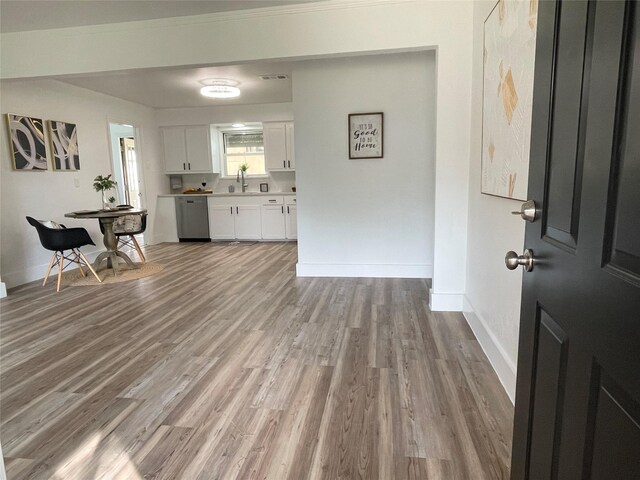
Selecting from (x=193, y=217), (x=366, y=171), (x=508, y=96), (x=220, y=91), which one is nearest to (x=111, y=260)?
(x=193, y=217)

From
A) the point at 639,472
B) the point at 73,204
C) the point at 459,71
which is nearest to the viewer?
the point at 639,472

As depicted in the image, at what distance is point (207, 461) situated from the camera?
1.52 metres

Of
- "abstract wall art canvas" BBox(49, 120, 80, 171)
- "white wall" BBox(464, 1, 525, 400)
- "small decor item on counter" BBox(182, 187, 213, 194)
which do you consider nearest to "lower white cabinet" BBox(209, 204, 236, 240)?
"small decor item on counter" BBox(182, 187, 213, 194)

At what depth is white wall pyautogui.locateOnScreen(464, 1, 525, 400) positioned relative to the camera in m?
1.90

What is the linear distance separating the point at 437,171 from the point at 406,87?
1.38 metres

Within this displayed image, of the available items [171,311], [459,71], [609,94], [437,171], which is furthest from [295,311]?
[609,94]

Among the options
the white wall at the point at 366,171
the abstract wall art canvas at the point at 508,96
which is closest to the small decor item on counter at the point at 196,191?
the white wall at the point at 366,171

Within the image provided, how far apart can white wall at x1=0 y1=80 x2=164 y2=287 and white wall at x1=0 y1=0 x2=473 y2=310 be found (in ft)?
3.97

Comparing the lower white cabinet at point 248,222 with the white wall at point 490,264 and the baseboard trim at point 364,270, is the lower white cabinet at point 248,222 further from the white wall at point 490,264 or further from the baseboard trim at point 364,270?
the white wall at point 490,264

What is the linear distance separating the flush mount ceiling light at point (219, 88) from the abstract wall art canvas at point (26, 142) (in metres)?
2.05

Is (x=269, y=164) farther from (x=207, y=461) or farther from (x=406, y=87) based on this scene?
(x=207, y=461)

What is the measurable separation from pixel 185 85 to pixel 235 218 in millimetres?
2460

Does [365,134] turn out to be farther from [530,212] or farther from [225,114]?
[225,114]

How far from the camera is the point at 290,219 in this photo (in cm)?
675
